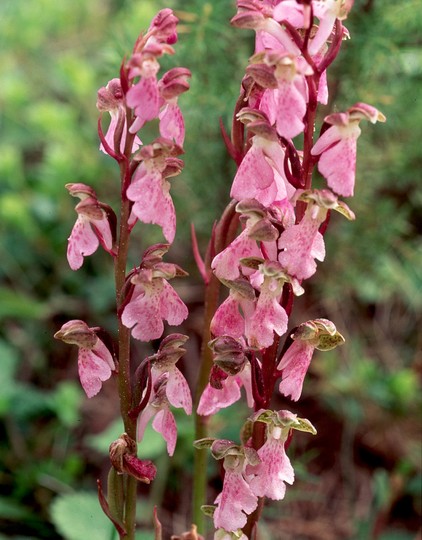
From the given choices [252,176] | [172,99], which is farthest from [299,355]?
[172,99]

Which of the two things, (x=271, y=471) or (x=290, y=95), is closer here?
(x=290, y=95)

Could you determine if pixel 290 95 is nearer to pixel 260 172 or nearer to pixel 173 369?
pixel 260 172

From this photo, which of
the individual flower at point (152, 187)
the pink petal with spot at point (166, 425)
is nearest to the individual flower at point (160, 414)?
the pink petal with spot at point (166, 425)

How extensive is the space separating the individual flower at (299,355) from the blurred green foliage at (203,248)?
70 cm

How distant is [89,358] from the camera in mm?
974

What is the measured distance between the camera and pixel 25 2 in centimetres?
316

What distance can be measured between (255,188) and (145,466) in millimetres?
362

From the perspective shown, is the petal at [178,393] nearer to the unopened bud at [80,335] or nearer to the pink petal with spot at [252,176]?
the unopened bud at [80,335]

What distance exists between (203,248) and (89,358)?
1340mm

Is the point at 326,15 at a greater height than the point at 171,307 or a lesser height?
greater

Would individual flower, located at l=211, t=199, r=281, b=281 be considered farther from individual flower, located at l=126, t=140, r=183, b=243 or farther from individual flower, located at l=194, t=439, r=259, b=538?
individual flower, located at l=194, t=439, r=259, b=538

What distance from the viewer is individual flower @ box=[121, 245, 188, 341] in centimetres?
94

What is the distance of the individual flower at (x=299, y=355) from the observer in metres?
0.96

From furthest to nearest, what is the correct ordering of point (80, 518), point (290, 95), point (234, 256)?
point (80, 518) → point (234, 256) → point (290, 95)
